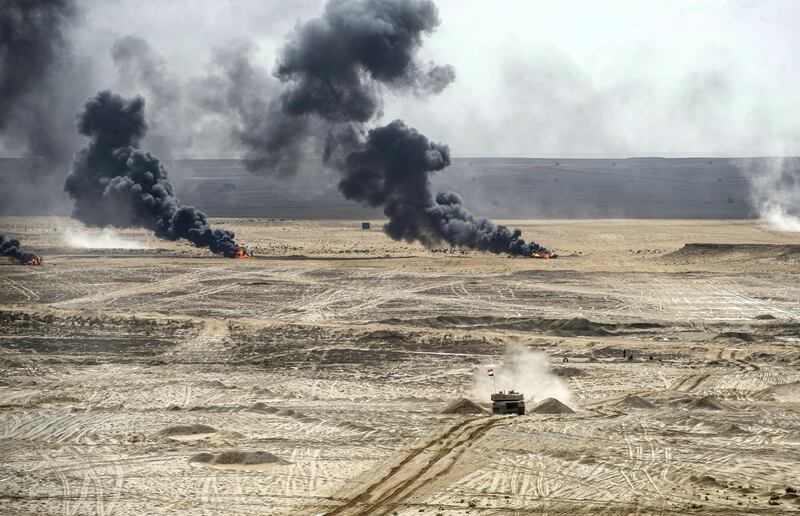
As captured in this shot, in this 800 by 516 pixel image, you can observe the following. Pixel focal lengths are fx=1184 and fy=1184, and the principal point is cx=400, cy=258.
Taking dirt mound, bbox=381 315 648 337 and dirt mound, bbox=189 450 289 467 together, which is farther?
dirt mound, bbox=381 315 648 337

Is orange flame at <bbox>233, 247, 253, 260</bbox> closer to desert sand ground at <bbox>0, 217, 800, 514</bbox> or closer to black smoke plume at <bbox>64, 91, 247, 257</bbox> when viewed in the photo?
black smoke plume at <bbox>64, 91, 247, 257</bbox>

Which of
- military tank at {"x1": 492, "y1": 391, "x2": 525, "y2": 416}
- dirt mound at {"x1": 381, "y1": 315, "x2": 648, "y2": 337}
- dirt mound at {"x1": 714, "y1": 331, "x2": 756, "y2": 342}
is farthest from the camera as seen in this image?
dirt mound at {"x1": 381, "y1": 315, "x2": 648, "y2": 337}

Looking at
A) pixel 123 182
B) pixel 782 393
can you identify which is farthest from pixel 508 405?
pixel 123 182

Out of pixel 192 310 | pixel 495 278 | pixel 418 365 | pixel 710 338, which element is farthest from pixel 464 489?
pixel 495 278

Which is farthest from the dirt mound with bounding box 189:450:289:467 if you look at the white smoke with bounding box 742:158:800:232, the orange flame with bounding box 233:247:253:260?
the white smoke with bounding box 742:158:800:232

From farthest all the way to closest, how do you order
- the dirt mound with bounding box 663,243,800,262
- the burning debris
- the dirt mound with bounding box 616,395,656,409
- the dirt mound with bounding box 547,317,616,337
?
the dirt mound with bounding box 663,243,800,262 → the burning debris → the dirt mound with bounding box 547,317,616,337 → the dirt mound with bounding box 616,395,656,409

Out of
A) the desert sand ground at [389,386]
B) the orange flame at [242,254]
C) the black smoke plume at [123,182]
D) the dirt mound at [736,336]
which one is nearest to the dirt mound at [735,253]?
the desert sand ground at [389,386]

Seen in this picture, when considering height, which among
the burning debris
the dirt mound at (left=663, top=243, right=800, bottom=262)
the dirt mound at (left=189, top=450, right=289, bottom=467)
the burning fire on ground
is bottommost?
the dirt mound at (left=189, top=450, right=289, bottom=467)
